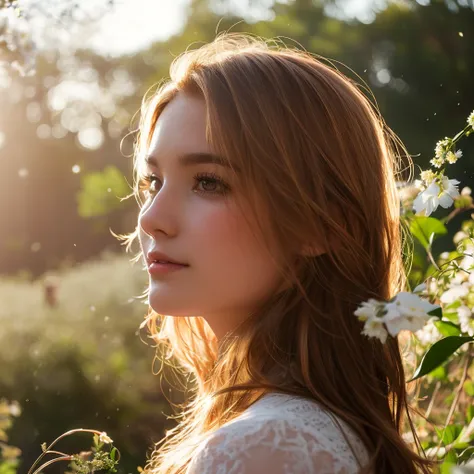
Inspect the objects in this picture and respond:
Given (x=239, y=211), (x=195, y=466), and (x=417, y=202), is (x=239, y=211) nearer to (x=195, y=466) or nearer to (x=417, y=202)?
(x=417, y=202)

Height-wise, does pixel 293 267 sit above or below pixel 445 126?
above

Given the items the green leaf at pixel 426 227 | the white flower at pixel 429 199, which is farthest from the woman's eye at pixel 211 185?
the green leaf at pixel 426 227

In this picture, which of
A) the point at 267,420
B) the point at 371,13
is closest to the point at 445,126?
the point at 371,13

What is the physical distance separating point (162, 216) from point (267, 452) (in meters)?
0.51

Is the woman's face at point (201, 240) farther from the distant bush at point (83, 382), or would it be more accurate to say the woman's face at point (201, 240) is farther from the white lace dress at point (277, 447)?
the distant bush at point (83, 382)

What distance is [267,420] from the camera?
4.04 ft

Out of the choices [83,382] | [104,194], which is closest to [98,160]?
[104,194]

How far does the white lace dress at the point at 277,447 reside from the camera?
1.19 m

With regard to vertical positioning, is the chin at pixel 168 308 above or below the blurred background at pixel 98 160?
above

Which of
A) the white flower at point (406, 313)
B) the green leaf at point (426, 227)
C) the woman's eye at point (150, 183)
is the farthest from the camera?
the green leaf at point (426, 227)

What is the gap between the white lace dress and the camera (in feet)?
3.89

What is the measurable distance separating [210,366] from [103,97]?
9.85m

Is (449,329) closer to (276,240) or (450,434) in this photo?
(450,434)

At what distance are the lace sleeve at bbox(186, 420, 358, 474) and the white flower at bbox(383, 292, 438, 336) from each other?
240 mm
